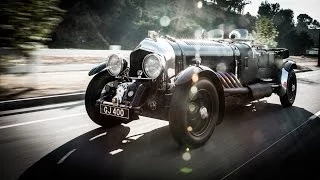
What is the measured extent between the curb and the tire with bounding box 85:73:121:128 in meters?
2.46

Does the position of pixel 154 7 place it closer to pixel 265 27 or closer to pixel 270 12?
pixel 265 27

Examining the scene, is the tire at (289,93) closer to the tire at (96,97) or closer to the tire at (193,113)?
the tire at (193,113)

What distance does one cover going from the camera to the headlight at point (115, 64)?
4.90m

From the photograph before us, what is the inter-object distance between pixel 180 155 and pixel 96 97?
1.76 m

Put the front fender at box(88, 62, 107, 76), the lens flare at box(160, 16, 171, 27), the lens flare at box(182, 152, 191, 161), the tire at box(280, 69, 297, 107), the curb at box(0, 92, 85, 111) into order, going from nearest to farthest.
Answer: the lens flare at box(182, 152, 191, 161) → the front fender at box(88, 62, 107, 76) → the curb at box(0, 92, 85, 111) → the tire at box(280, 69, 297, 107) → the lens flare at box(160, 16, 171, 27)

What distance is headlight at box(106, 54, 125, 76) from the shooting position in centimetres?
490

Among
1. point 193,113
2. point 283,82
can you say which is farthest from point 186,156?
point 283,82

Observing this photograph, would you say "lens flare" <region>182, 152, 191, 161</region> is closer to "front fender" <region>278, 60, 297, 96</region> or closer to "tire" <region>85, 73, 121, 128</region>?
"tire" <region>85, 73, 121, 128</region>

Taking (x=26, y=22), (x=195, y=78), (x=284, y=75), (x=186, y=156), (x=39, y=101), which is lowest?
(x=186, y=156)

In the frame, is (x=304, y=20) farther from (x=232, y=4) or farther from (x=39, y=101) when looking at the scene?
(x=39, y=101)

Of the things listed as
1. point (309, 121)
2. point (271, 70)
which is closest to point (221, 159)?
point (309, 121)

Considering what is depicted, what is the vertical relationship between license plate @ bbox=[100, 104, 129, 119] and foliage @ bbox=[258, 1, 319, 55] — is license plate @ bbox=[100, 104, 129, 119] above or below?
below

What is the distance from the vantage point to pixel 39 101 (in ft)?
24.1

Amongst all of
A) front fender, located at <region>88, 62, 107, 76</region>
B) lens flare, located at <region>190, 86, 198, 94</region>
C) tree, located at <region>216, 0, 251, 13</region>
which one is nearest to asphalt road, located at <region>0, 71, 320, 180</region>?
lens flare, located at <region>190, 86, 198, 94</region>
